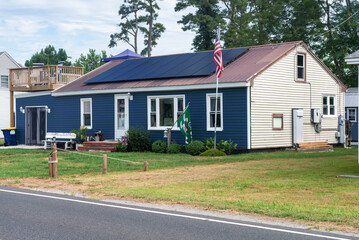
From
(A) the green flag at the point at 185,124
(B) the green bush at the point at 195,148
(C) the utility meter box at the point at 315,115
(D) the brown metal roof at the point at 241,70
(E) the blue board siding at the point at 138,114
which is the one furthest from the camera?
(C) the utility meter box at the point at 315,115

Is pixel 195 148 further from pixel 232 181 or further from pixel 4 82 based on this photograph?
pixel 4 82

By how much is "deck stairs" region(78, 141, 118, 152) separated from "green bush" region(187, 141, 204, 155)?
4.75 m

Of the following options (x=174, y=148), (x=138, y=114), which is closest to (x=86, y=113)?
(x=138, y=114)

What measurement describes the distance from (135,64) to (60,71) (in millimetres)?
4916

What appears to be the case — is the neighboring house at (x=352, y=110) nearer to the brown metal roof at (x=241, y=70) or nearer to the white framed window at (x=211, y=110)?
the brown metal roof at (x=241, y=70)

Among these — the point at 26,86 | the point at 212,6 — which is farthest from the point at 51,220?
the point at 212,6

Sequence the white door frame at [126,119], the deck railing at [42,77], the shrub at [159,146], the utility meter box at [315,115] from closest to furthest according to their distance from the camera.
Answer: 1. the shrub at [159,146]
2. the utility meter box at [315,115]
3. the white door frame at [126,119]
4. the deck railing at [42,77]

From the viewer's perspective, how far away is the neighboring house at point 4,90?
50562 mm

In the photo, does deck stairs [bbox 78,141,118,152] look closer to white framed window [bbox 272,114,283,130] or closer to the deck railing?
the deck railing

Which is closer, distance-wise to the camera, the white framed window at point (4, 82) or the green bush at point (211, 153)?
the green bush at point (211, 153)

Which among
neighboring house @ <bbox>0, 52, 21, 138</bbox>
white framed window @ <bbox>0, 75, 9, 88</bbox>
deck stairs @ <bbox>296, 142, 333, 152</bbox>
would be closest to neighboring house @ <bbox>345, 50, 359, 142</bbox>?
deck stairs @ <bbox>296, 142, 333, 152</bbox>

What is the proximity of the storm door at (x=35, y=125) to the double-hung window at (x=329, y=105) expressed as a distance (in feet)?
54.7

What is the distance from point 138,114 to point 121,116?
1367 mm

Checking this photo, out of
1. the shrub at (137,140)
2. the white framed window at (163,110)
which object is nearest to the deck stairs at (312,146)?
the white framed window at (163,110)
